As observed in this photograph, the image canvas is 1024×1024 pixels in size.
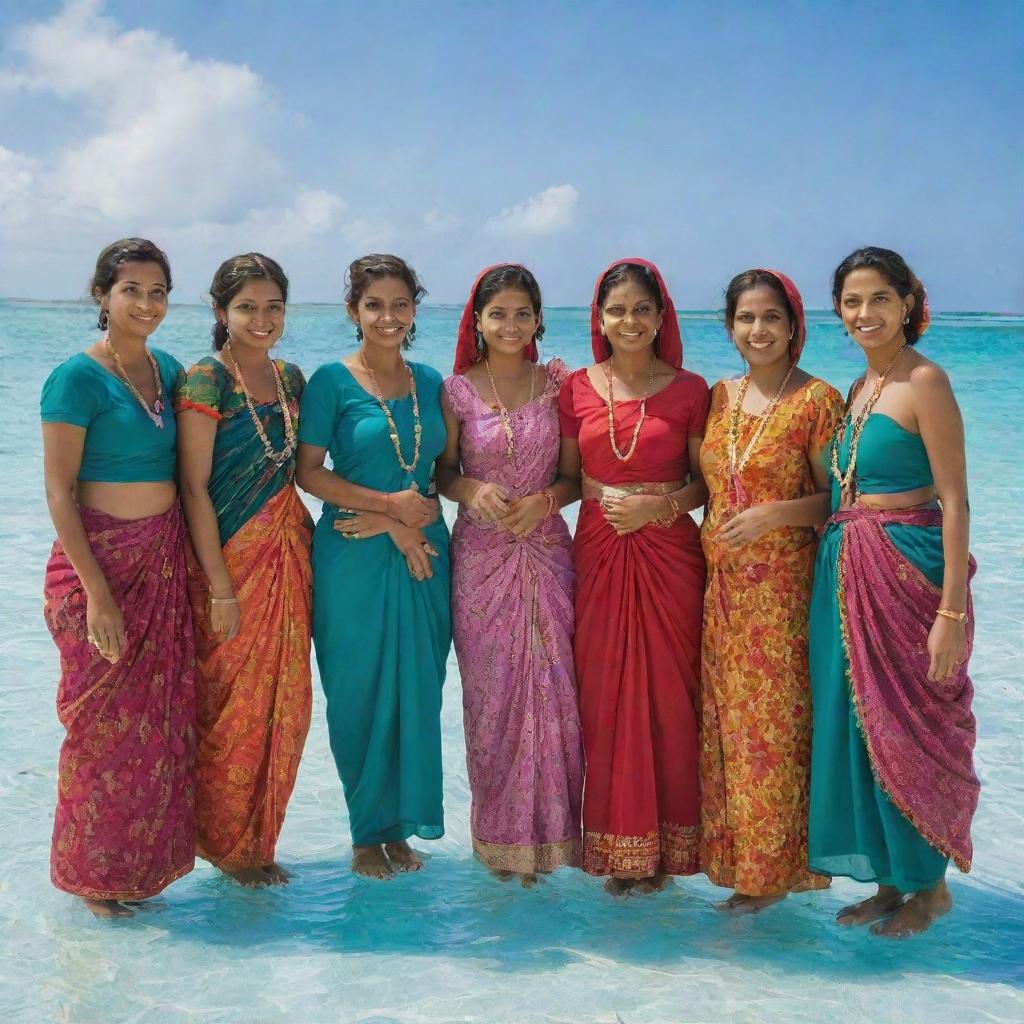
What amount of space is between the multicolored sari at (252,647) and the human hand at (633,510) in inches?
36.2

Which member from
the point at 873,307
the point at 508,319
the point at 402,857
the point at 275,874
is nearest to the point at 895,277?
the point at 873,307

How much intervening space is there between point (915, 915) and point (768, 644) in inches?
34.5

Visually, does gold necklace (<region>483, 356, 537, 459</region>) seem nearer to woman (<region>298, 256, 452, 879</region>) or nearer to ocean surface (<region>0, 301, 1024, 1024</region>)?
woman (<region>298, 256, 452, 879</region>)

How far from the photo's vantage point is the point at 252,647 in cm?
333

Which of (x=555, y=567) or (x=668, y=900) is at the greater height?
(x=555, y=567)

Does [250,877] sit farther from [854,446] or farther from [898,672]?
[854,446]

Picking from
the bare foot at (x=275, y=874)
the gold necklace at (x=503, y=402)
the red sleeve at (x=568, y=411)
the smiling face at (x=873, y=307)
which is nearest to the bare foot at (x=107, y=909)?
the bare foot at (x=275, y=874)

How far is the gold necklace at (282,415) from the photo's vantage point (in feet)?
10.8

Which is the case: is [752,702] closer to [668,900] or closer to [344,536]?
[668,900]

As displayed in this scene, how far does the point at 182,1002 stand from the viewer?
115 inches

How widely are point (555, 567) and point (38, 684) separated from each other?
3231 mm

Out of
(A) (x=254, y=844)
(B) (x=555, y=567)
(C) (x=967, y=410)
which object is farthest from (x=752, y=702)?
(C) (x=967, y=410)

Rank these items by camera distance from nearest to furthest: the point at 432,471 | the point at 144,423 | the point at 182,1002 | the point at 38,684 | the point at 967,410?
1. the point at 182,1002
2. the point at 144,423
3. the point at 432,471
4. the point at 38,684
5. the point at 967,410

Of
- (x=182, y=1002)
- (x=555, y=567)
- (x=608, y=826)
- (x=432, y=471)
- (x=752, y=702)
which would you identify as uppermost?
(x=432, y=471)
